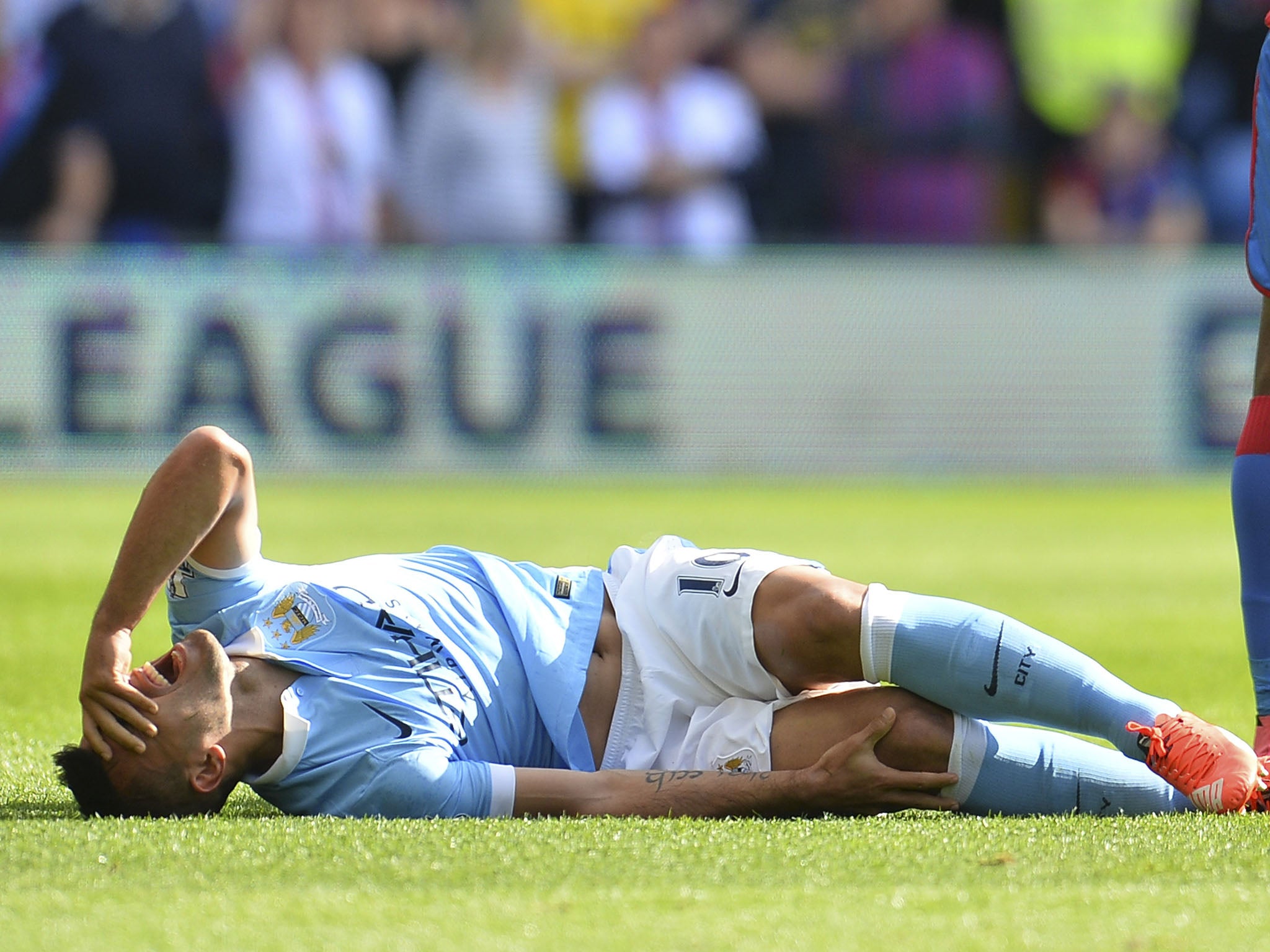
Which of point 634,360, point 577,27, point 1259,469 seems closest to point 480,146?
point 577,27

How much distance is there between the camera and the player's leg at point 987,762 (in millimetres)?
3357

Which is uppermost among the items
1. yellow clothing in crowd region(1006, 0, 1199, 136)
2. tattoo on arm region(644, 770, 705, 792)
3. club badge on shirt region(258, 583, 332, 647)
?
yellow clothing in crowd region(1006, 0, 1199, 136)

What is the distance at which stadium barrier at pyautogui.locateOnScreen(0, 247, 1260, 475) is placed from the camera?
1080cm

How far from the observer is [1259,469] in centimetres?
379

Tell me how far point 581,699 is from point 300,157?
29.1ft

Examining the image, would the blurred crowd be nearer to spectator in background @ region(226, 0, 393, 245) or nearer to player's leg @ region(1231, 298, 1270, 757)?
spectator in background @ region(226, 0, 393, 245)

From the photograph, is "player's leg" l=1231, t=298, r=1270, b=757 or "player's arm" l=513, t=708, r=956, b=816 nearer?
"player's arm" l=513, t=708, r=956, b=816

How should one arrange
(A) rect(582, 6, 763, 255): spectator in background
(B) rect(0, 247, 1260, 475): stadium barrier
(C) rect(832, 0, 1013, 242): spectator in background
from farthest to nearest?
(C) rect(832, 0, 1013, 242): spectator in background, (A) rect(582, 6, 763, 255): spectator in background, (B) rect(0, 247, 1260, 475): stadium barrier

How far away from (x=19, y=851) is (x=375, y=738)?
0.64m

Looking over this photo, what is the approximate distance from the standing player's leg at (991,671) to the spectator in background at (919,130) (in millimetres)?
9076

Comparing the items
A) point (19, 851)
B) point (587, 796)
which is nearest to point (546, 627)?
point (587, 796)

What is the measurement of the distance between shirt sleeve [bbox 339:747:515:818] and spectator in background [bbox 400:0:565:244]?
8803mm

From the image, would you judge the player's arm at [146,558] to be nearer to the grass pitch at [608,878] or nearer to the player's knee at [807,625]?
the grass pitch at [608,878]

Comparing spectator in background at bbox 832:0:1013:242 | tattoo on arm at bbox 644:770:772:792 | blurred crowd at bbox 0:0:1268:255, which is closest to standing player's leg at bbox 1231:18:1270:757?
tattoo on arm at bbox 644:770:772:792
